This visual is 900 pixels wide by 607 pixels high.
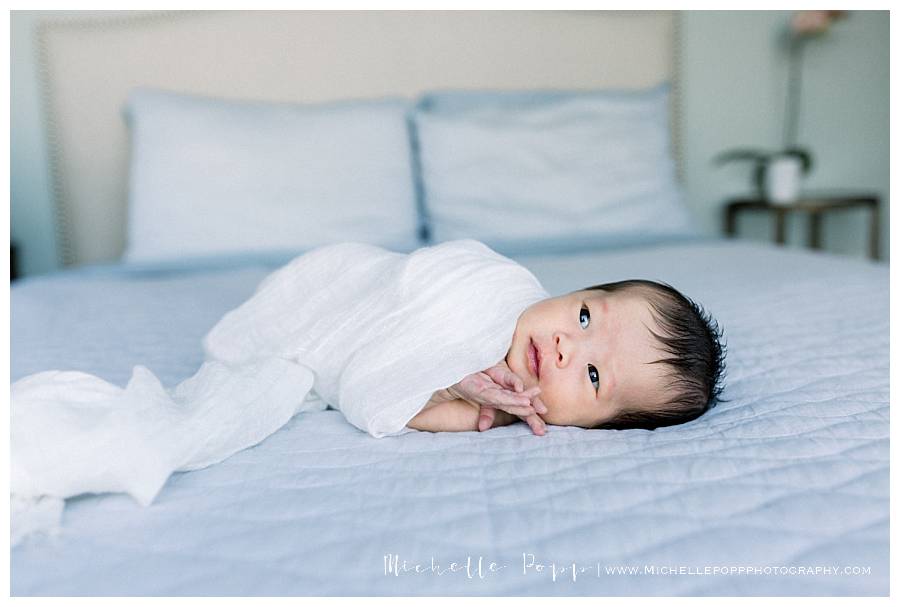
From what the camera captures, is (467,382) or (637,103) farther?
(637,103)

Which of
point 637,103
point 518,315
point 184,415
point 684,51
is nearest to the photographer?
point 184,415

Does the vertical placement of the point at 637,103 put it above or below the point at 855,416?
above

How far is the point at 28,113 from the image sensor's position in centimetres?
228

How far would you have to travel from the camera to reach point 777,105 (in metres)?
2.86

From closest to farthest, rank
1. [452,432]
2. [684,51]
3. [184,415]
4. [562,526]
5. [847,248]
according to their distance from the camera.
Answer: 1. [562,526]
2. [184,415]
3. [452,432]
4. [684,51]
5. [847,248]

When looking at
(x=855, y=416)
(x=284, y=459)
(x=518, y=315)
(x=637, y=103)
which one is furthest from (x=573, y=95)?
(x=284, y=459)

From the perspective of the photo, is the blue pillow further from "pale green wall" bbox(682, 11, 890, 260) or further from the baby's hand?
the baby's hand

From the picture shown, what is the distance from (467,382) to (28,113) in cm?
215

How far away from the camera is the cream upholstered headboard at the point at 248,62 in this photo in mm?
2303

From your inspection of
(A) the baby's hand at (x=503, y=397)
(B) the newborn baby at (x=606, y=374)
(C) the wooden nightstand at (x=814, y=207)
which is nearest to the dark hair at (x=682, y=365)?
(B) the newborn baby at (x=606, y=374)

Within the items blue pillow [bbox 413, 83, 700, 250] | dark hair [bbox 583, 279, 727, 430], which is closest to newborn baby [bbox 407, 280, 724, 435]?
dark hair [bbox 583, 279, 727, 430]

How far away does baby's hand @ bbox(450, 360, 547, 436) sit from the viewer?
30.7 inches

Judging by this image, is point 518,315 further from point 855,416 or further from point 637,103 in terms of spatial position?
point 637,103

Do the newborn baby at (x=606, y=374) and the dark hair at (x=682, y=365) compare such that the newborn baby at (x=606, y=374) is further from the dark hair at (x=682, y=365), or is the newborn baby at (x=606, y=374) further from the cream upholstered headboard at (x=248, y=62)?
the cream upholstered headboard at (x=248, y=62)
